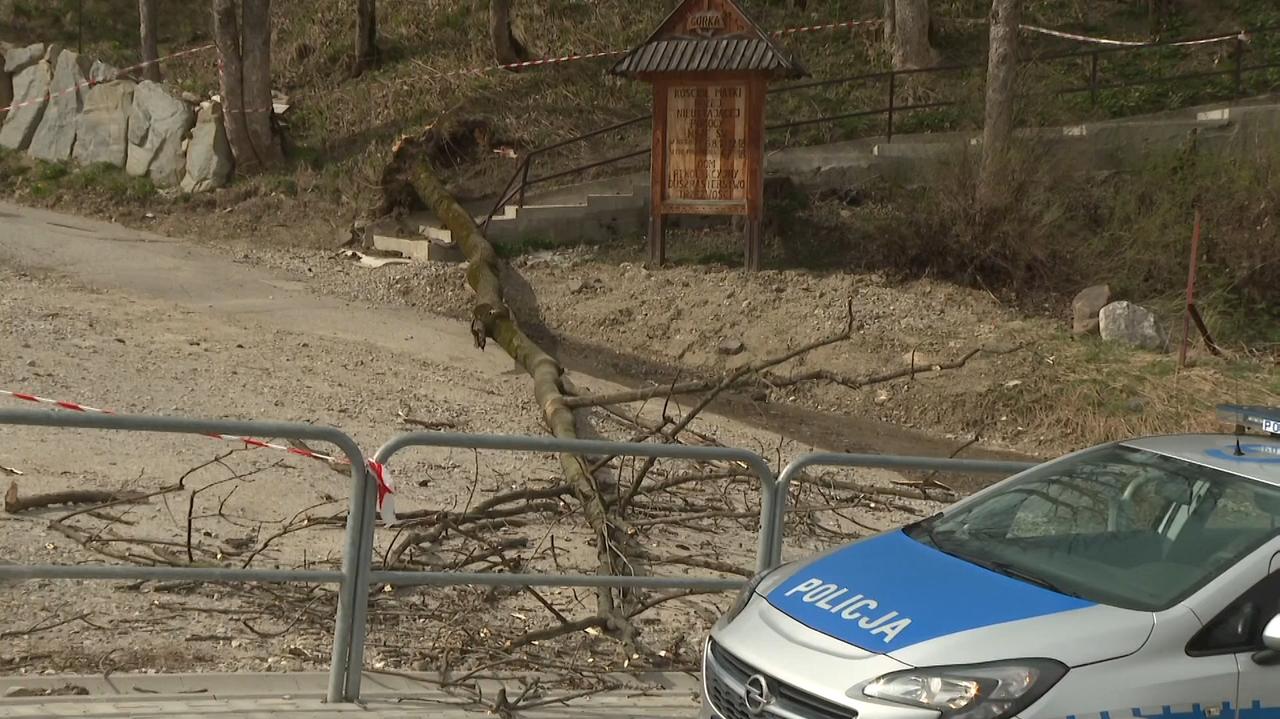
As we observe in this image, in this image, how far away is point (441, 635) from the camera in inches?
269

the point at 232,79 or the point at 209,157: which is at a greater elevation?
the point at 232,79

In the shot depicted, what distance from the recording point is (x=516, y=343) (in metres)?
14.3

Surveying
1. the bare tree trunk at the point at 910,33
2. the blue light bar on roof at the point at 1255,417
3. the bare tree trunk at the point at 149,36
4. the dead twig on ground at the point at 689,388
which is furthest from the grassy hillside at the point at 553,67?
the blue light bar on roof at the point at 1255,417

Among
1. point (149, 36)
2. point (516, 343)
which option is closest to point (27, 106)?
point (149, 36)

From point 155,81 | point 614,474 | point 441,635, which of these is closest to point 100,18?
point 155,81

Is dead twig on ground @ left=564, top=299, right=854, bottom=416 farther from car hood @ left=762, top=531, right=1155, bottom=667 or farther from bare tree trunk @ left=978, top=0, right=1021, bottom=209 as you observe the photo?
bare tree trunk @ left=978, top=0, right=1021, bottom=209

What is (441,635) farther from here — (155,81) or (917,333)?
(155,81)

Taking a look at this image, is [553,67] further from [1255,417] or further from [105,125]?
[1255,417]

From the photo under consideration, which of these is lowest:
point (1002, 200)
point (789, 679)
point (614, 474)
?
point (614, 474)

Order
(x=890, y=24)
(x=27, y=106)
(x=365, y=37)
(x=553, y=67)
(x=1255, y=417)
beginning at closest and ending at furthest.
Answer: (x=1255, y=417)
(x=27, y=106)
(x=553, y=67)
(x=365, y=37)
(x=890, y=24)

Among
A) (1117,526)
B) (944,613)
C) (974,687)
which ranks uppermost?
(1117,526)

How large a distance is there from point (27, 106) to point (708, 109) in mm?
13367

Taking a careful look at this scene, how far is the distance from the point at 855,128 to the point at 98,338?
48.5 feet

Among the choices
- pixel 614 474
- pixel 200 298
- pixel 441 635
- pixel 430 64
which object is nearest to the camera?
pixel 441 635
